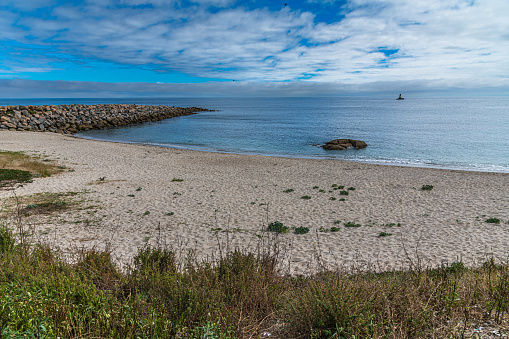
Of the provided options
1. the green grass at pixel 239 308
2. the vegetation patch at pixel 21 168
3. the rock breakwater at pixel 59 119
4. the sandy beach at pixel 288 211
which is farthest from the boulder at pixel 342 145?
the rock breakwater at pixel 59 119

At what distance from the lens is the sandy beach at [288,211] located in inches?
328

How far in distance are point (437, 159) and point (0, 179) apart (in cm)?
3106

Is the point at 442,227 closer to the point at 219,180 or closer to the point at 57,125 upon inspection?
the point at 219,180

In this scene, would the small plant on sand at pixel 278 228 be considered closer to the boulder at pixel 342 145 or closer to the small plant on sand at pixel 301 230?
the small plant on sand at pixel 301 230

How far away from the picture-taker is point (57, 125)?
44531 millimetres

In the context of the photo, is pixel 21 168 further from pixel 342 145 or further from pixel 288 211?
pixel 342 145

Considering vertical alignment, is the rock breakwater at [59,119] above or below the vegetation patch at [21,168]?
above

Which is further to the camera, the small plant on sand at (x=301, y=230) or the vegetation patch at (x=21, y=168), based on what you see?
the vegetation patch at (x=21, y=168)

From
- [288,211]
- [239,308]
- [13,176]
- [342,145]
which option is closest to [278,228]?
[288,211]

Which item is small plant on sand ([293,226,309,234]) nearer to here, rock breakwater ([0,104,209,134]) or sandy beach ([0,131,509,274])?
sandy beach ([0,131,509,274])

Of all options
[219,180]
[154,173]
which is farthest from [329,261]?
[154,173]

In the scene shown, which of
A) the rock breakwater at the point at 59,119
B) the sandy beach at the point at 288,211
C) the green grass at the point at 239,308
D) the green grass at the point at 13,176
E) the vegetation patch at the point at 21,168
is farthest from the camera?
the rock breakwater at the point at 59,119

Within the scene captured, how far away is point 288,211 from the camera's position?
39.5 feet

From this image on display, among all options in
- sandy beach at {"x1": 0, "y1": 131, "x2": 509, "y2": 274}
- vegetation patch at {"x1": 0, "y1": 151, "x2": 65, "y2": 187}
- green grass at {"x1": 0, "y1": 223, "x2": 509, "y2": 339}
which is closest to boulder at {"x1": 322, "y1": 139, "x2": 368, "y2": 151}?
sandy beach at {"x1": 0, "y1": 131, "x2": 509, "y2": 274}
